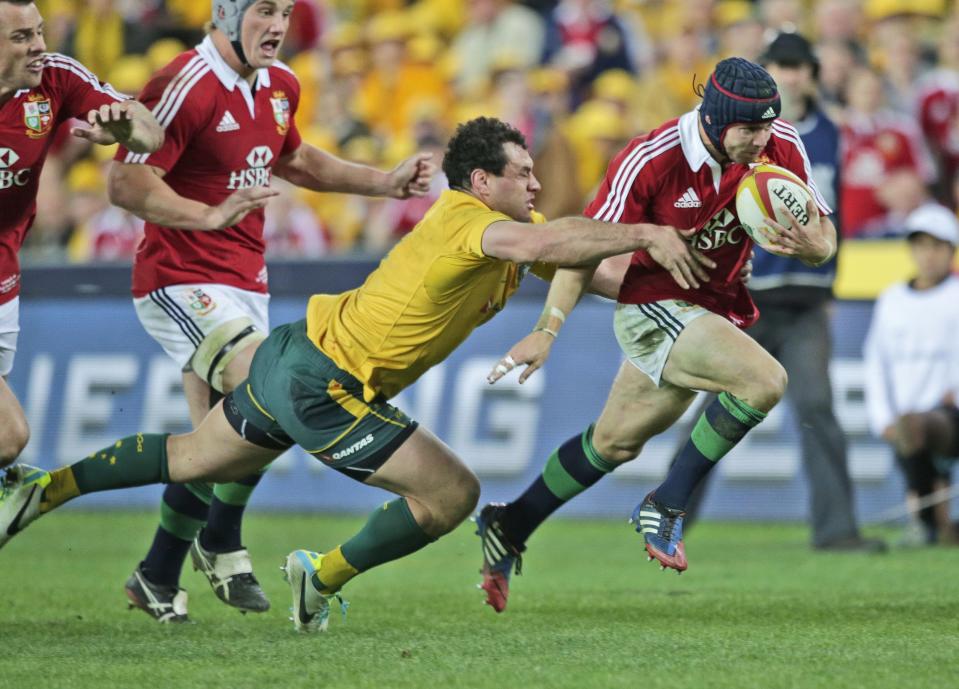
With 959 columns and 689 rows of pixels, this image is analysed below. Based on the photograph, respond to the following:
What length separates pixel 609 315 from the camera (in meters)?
11.1

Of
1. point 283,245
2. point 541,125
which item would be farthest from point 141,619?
point 541,125

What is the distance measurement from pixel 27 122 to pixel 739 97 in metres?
2.89

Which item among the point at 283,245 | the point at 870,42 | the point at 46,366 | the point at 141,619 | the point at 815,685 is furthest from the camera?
the point at 870,42

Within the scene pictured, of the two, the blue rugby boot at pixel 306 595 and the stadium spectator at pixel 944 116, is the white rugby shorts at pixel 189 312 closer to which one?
the blue rugby boot at pixel 306 595

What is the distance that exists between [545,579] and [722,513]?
2.90m

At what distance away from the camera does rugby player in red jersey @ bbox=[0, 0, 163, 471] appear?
6238 millimetres

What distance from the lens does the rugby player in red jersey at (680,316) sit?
247 inches

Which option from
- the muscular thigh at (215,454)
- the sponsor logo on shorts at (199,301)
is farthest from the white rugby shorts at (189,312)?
the muscular thigh at (215,454)

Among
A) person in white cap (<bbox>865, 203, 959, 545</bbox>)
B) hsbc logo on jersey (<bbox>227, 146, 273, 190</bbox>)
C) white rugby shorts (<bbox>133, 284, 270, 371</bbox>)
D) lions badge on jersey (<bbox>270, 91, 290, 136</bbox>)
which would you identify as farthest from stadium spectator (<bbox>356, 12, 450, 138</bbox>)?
white rugby shorts (<bbox>133, 284, 270, 371</bbox>)

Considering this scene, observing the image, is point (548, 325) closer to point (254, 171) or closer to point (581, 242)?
point (581, 242)

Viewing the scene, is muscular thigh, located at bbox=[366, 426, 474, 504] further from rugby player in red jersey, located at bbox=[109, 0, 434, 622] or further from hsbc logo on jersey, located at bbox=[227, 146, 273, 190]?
hsbc logo on jersey, located at bbox=[227, 146, 273, 190]

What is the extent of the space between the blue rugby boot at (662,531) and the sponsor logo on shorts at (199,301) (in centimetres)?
213

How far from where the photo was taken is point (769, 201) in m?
6.22

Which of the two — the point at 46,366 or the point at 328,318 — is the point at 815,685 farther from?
the point at 46,366
